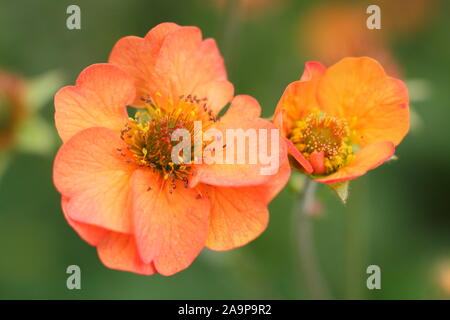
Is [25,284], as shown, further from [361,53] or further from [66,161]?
[361,53]

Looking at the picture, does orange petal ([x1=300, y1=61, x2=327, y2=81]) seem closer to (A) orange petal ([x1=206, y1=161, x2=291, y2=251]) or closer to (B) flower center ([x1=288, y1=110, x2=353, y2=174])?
(B) flower center ([x1=288, y1=110, x2=353, y2=174])

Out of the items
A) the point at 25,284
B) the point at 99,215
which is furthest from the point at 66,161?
the point at 25,284

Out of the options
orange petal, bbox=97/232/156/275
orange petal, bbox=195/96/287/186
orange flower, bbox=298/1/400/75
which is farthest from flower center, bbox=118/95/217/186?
orange flower, bbox=298/1/400/75

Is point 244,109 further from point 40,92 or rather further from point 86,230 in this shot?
point 40,92

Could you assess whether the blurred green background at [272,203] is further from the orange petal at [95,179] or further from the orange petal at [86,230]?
the orange petal at [86,230]

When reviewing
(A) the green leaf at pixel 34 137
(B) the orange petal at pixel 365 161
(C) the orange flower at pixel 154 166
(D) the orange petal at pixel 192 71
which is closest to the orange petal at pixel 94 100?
(C) the orange flower at pixel 154 166
